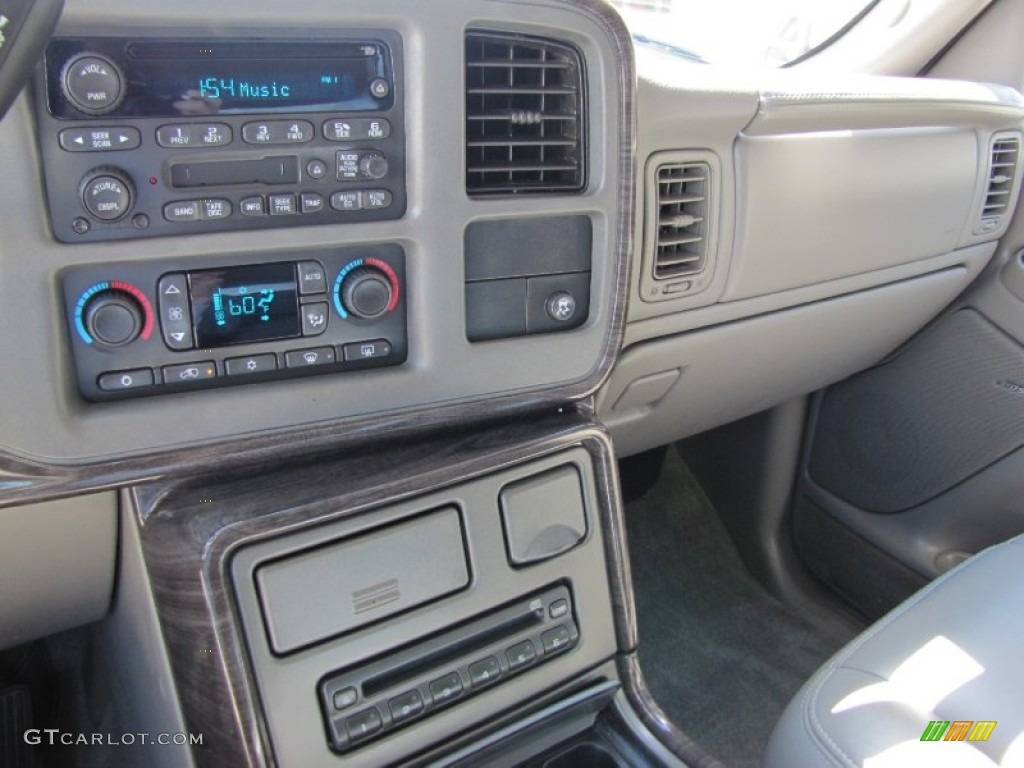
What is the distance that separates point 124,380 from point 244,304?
0.11 meters

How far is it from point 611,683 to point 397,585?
0.98 feet

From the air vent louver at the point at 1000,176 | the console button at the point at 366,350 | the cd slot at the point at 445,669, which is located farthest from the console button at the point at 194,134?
the air vent louver at the point at 1000,176

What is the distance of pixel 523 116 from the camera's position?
85cm

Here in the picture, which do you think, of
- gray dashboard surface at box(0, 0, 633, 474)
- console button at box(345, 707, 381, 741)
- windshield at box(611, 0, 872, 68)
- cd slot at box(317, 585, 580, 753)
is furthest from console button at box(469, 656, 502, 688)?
windshield at box(611, 0, 872, 68)

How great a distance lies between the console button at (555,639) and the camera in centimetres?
94

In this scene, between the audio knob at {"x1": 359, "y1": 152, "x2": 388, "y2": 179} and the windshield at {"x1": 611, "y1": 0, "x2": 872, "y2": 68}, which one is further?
the windshield at {"x1": 611, "y1": 0, "x2": 872, "y2": 68}

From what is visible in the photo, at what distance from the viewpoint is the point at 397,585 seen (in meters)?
0.84

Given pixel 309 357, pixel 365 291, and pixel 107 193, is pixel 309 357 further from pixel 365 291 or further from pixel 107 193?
pixel 107 193

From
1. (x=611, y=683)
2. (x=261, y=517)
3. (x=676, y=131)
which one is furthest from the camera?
(x=676, y=131)

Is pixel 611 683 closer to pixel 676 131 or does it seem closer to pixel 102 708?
pixel 676 131

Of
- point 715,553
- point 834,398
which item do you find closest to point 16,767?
point 715,553

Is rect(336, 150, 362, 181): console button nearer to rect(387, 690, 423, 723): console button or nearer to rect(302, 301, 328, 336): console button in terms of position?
rect(302, 301, 328, 336): console button

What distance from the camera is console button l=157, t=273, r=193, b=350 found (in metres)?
0.72

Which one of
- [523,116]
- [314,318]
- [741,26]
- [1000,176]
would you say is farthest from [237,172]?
[1000,176]
